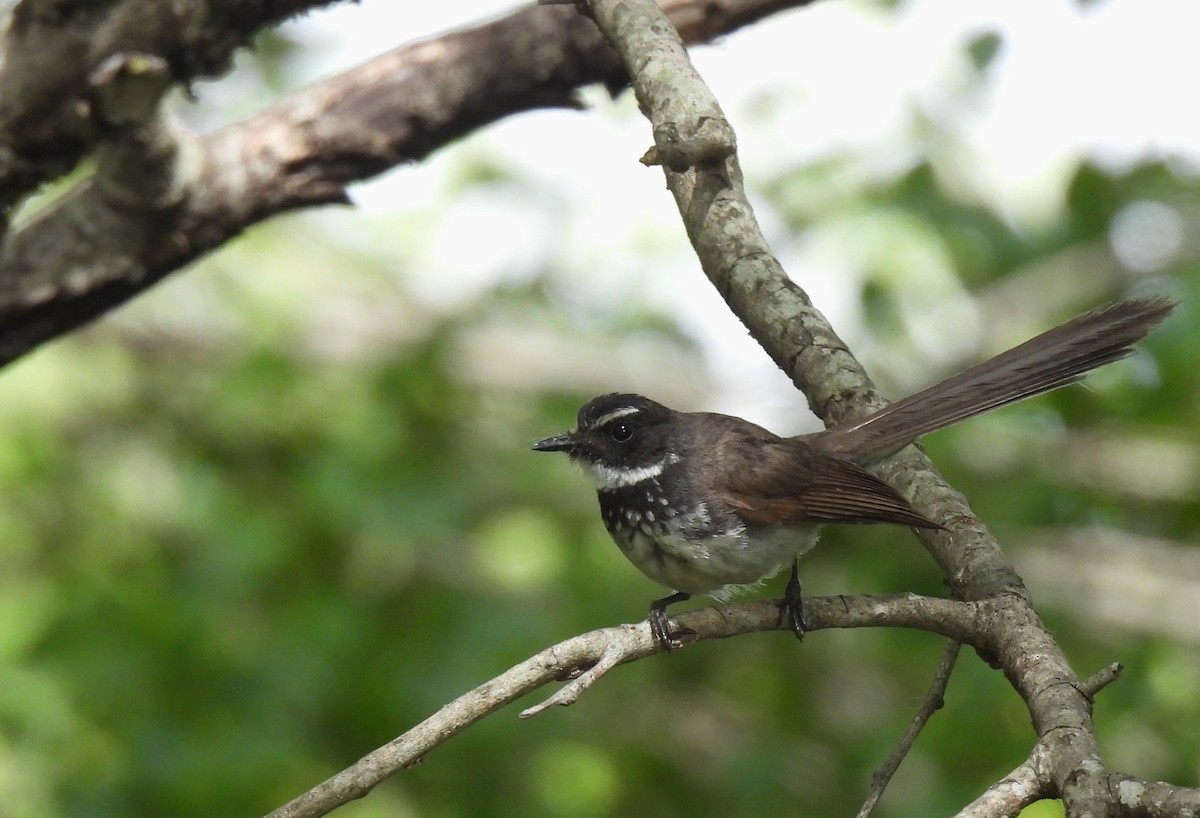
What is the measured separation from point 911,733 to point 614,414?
2.27 metres

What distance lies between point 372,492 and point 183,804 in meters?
1.89

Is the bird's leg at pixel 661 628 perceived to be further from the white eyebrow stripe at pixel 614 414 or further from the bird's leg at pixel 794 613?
the white eyebrow stripe at pixel 614 414

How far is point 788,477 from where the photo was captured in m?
4.79

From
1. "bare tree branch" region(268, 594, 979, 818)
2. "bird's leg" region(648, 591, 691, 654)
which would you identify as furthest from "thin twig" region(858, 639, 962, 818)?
"bird's leg" region(648, 591, 691, 654)

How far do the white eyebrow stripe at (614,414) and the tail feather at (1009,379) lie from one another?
90cm

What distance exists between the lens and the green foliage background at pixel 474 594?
21.5ft

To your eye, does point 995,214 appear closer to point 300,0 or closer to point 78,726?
point 300,0

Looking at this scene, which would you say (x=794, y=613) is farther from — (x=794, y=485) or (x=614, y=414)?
(x=614, y=414)

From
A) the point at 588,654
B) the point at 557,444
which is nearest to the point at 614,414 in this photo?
the point at 557,444

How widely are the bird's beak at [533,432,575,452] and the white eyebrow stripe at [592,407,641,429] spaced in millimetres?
135

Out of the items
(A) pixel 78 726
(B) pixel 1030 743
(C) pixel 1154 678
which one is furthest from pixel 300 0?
(C) pixel 1154 678

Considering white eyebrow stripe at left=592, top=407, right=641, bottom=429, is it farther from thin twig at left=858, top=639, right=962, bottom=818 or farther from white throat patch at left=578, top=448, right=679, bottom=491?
thin twig at left=858, top=639, right=962, bottom=818

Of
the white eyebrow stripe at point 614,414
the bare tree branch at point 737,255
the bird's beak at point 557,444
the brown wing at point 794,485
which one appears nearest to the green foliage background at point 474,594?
the bird's beak at point 557,444

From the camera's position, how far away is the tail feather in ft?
14.2
